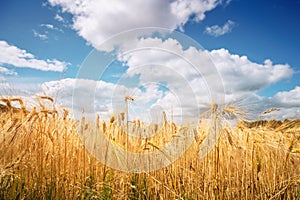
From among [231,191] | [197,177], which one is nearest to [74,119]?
[197,177]

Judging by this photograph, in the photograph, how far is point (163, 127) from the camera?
4.39 metres

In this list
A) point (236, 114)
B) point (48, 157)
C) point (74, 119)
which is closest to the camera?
point (236, 114)

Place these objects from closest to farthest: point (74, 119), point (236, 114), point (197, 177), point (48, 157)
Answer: point (236, 114) < point (197, 177) < point (48, 157) < point (74, 119)

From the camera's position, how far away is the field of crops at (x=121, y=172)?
3.38 meters

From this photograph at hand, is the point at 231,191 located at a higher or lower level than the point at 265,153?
lower

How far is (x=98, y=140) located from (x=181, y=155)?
116cm

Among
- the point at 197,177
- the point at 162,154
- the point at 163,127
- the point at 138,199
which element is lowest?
the point at 138,199

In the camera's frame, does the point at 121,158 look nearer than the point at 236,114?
No

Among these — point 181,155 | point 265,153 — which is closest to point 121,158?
point 181,155

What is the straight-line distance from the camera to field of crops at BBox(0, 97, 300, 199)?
3.38m

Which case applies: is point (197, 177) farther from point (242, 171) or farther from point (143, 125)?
point (143, 125)

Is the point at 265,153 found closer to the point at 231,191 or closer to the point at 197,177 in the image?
the point at 231,191

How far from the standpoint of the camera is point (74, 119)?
4.39m

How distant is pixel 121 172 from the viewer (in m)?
3.90
